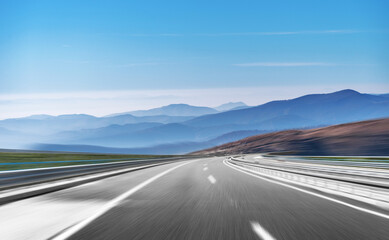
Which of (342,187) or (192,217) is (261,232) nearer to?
(192,217)

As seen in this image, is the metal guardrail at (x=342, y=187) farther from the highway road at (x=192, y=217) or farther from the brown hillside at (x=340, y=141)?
the brown hillside at (x=340, y=141)

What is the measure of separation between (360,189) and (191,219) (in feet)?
17.7

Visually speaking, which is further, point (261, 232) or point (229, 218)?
point (229, 218)

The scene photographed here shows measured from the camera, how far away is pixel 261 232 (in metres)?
6.02

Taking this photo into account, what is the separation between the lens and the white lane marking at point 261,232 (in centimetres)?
566

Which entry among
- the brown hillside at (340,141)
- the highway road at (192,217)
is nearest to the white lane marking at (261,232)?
the highway road at (192,217)

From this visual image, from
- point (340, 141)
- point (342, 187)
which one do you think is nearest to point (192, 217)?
point (342, 187)

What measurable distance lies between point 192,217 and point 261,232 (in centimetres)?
178

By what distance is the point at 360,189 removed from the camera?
1015 centimetres

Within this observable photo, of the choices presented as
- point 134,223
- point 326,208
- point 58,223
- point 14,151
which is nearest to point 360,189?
Answer: point 326,208

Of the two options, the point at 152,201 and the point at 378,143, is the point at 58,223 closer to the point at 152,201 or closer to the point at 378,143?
the point at 152,201

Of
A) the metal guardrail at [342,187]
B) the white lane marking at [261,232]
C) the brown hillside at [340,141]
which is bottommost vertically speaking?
the white lane marking at [261,232]

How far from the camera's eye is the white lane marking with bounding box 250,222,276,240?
5.66 m

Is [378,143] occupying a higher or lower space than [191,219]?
higher
